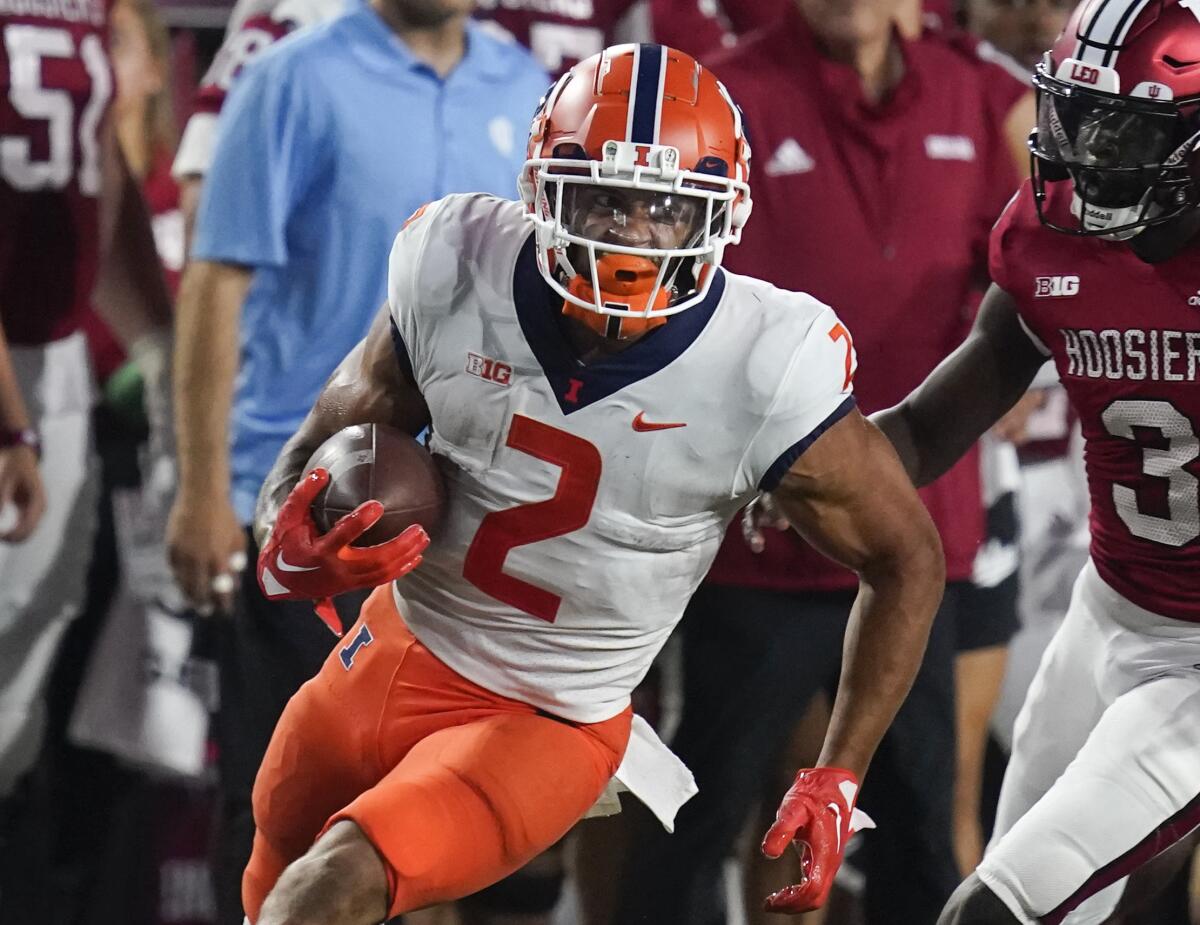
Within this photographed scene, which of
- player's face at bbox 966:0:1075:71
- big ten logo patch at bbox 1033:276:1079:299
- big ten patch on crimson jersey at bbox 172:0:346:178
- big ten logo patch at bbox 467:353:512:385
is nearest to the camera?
big ten logo patch at bbox 467:353:512:385

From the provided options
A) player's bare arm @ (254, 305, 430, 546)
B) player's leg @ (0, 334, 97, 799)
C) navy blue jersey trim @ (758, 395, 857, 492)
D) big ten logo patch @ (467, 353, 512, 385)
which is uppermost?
big ten logo patch @ (467, 353, 512, 385)

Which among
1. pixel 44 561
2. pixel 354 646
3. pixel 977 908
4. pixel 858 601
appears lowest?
pixel 44 561

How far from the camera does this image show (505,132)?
3.35 meters

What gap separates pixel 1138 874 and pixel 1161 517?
1.60 feet

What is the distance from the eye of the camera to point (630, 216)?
226 cm

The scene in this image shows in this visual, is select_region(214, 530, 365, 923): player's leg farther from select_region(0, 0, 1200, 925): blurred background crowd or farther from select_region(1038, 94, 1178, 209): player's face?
select_region(1038, 94, 1178, 209): player's face

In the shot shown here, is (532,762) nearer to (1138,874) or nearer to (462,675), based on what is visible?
(462,675)

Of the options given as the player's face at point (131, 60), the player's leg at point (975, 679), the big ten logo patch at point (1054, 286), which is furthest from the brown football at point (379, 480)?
the player's face at point (131, 60)

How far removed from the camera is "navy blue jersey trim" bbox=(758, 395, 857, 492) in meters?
2.29

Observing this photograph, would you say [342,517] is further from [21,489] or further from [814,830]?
[21,489]

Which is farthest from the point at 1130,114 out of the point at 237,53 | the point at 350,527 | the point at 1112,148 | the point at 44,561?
the point at 44,561

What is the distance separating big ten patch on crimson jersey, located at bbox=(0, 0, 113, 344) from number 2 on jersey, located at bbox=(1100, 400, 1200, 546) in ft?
6.67

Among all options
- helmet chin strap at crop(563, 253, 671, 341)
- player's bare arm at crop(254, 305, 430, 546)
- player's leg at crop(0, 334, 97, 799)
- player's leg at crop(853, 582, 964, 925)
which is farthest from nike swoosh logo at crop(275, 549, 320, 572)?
player's leg at crop(0, 334, 97, 799)

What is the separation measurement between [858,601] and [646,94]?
2.12 ft
